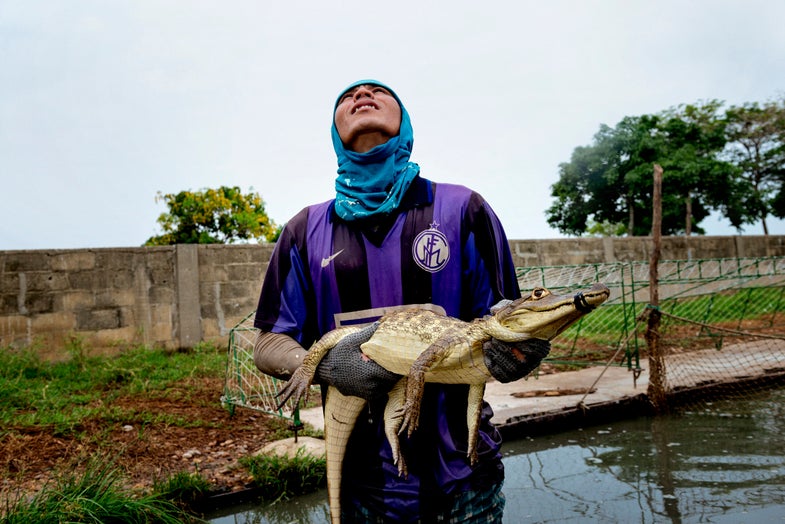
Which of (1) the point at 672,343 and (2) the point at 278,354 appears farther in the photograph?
(1) the point at 672,343

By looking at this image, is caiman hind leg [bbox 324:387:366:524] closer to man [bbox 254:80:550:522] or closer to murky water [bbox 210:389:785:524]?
man [bbox 254:80:550:522]

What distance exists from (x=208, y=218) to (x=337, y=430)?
22.1 metres

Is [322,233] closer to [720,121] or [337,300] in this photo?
[337,300]

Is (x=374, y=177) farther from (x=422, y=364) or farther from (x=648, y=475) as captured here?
(x=648, y=475)

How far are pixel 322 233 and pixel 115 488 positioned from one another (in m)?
3.05

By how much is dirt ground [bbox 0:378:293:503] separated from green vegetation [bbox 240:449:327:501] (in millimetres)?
128

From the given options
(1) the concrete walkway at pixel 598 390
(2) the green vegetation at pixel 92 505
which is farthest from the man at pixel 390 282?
(1) the concrete walkway at pixel 598 390

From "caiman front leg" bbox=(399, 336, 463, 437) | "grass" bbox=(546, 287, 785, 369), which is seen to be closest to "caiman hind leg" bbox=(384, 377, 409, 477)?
"caiman front leg" bbox=(399, 336, 463, 437)

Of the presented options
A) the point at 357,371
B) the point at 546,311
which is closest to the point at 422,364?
the point at 357,371

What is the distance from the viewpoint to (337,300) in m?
1.68

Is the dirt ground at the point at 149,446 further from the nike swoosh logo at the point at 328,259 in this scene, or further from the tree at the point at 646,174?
the tree at the point at 646,174

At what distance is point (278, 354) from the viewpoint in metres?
1.60

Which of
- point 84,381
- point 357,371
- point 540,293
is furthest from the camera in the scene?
point 84,381

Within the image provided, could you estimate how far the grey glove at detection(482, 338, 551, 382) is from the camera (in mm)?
1278
